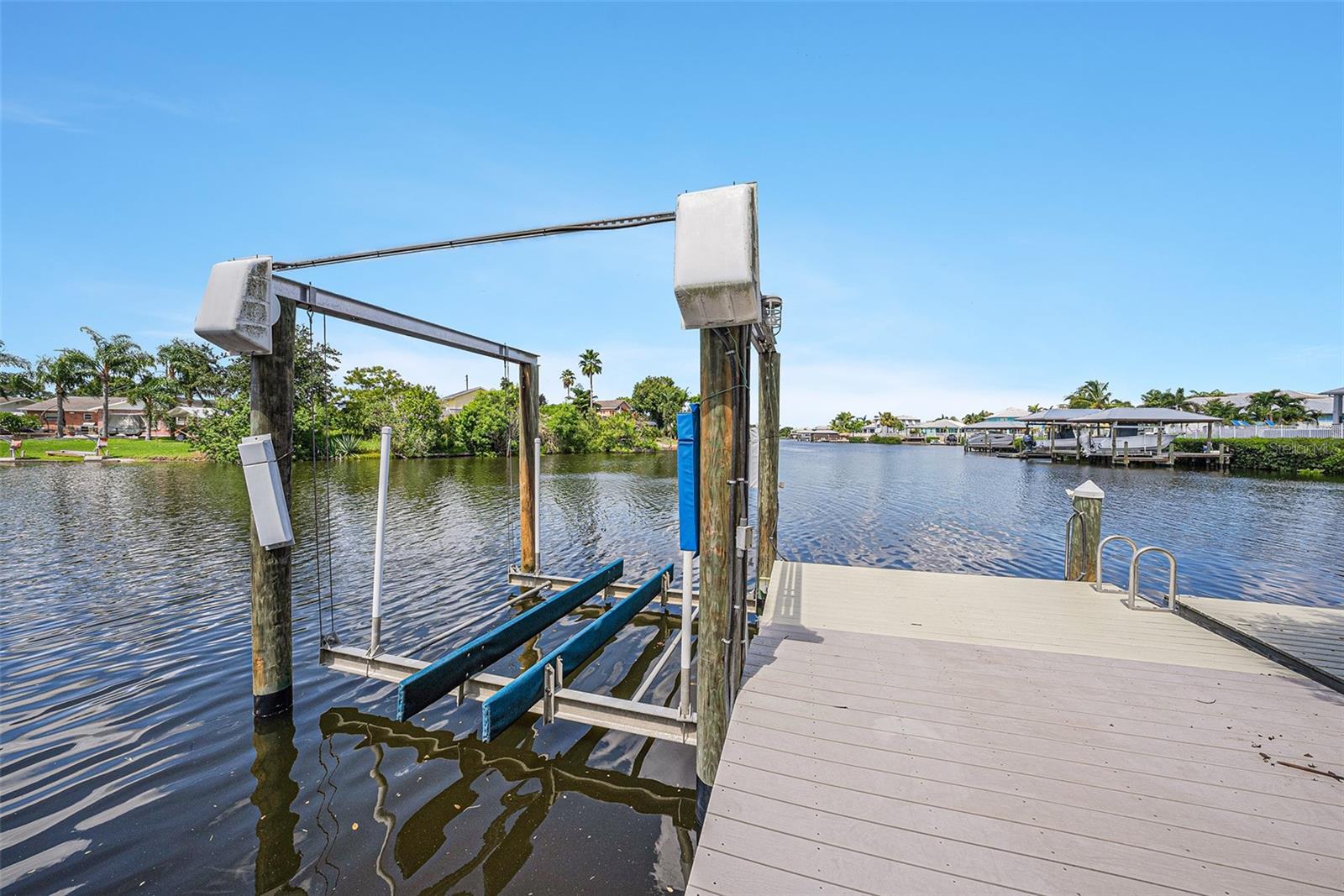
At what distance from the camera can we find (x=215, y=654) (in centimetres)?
715

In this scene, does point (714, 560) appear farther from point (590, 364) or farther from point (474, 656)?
point (590, 364)

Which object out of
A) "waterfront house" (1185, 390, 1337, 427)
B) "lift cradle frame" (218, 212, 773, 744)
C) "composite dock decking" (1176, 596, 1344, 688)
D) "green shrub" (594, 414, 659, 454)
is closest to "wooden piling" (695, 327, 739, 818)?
"lift cradle frame" (218, 212, 773, 744)

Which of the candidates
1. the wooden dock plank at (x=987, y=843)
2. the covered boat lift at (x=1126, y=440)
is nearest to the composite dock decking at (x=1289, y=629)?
the wooden dock plank at (x=987, y=843)

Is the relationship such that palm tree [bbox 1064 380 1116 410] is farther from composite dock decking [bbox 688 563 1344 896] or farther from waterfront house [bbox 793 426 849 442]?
composite dock decking [bbox 688 563 1344 896]

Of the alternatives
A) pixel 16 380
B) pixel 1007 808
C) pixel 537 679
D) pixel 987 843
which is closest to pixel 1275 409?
pixel 1007 808

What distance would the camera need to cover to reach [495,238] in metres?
5.18

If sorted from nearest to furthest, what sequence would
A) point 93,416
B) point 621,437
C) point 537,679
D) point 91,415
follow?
point 537,679 < point 621,437 < point 91,415 < point 93,416

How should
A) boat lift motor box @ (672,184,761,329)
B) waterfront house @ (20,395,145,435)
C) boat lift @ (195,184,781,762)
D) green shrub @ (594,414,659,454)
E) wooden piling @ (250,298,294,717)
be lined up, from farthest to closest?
waterfront house @ (20,395,145,435) < green shrub @ (594,414,659,454) < wooden piling @ (250,298,294,717) < boat lift @ (195,184,781,762) < boat lift motor box @ (672,184,761,329)

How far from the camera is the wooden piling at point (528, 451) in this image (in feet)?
30.8

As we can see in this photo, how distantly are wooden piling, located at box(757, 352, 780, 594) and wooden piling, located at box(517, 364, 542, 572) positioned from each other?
394cm

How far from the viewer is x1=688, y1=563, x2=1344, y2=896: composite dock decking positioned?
262cm

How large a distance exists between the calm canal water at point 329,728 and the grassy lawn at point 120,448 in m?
34.7

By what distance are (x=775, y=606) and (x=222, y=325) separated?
257 inches

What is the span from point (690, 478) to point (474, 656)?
3271mm
